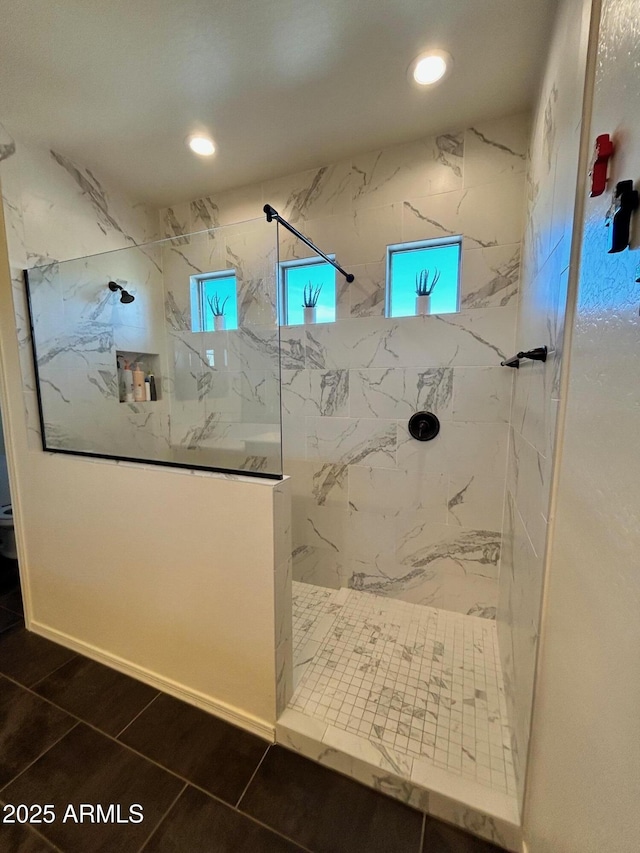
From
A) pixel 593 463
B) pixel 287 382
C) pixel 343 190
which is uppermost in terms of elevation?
pixel 343 190

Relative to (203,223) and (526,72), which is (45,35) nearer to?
(203,223)

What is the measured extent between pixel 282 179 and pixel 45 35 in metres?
1.12

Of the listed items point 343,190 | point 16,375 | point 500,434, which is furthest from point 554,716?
point 16,375

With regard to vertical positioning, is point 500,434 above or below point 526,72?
below

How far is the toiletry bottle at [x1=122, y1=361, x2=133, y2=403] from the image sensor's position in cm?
217

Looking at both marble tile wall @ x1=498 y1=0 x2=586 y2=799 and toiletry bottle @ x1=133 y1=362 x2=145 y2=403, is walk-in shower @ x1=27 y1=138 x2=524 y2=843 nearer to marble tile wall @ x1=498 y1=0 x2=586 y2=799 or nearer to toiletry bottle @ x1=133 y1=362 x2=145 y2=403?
toiletry bottle @ x1=133 y1=362 x2=145 y2=403

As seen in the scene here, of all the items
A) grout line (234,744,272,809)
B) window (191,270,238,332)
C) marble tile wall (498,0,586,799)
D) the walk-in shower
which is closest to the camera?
marble tile wall (498,0,586,799)

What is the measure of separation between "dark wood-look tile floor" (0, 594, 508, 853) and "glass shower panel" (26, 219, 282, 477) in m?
1.08

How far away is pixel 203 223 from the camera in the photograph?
7.41 feet

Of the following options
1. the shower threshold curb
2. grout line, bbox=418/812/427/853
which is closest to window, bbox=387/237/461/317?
the shower threshold curb

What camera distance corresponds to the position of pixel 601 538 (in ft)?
1.83

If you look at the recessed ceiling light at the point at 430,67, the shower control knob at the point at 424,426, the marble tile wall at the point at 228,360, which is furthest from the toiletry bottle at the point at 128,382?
the recessed ceiling light at the point at 430,67

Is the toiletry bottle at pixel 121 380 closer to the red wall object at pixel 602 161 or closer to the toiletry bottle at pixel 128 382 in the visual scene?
the toiletry bottle at pixel 128 382

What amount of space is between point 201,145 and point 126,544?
2.06m
